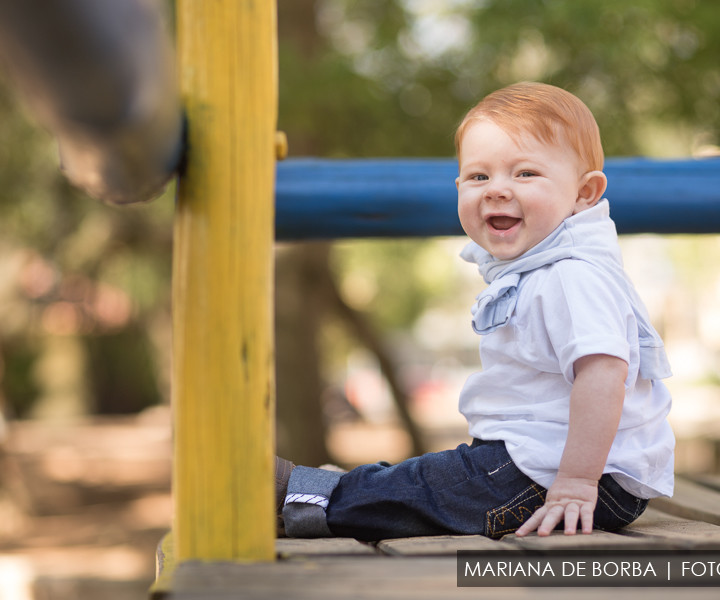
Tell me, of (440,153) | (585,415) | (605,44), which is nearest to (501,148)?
(585,415)

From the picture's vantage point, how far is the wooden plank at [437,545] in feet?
4.08

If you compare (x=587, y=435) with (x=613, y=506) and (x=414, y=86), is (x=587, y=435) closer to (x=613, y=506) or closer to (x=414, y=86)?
(x=613, y=506)

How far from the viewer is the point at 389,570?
1.08 m

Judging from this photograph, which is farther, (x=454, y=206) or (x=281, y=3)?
(x=281, y=3)

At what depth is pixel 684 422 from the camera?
1210 cm

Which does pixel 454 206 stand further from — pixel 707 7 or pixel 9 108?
pixel 9 108

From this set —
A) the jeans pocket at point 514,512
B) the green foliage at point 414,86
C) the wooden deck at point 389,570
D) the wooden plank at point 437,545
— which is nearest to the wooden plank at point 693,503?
the wooden deck at point 389,570

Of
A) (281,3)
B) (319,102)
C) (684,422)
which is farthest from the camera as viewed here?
(684,422)

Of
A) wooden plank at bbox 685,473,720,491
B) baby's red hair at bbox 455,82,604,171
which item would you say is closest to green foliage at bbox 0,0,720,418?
wooden plank at bbox 685,473,720,491

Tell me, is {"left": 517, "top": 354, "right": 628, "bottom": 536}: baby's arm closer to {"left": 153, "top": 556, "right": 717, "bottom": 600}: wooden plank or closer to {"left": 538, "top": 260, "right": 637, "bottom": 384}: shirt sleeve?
{"left": 538, "top": 260, "right": 637, "bottom": 384}: shirt sleeve

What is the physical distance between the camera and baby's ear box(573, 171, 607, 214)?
151 centimetres

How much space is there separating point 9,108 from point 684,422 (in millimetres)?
9457

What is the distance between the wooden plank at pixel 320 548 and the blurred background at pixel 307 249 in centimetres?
170

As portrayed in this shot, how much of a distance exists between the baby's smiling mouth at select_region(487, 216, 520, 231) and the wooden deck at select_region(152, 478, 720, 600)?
0.51 m
